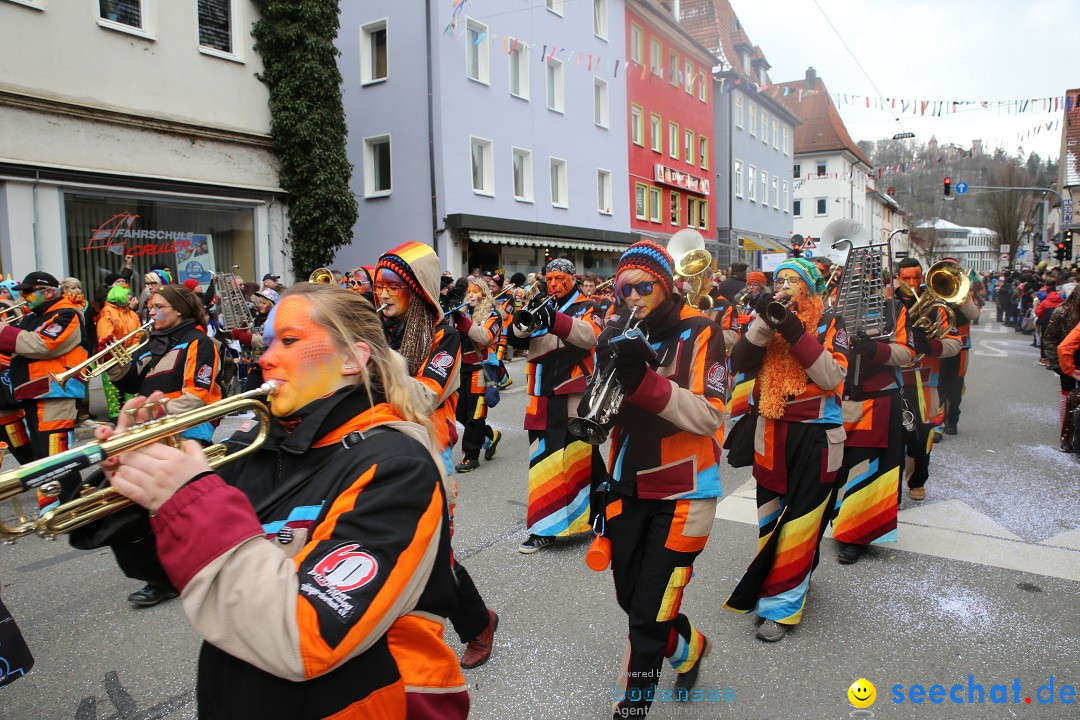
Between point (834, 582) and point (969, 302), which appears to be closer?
point (834, 582)

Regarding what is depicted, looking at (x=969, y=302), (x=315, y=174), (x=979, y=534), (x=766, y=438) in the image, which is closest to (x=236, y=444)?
(x=766, y=438)

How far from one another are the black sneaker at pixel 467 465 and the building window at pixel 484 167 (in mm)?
14562

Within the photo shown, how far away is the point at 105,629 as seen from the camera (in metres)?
3.91

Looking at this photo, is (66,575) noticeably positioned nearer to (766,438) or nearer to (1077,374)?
(766,438)

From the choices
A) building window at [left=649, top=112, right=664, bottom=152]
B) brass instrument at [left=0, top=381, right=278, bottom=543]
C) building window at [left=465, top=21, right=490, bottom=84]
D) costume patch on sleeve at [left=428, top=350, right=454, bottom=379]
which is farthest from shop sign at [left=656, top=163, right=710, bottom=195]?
brass instrument at [left=0, top=381, right=278, bottom=543]

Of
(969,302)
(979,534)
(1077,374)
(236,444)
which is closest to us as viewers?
(236,444)

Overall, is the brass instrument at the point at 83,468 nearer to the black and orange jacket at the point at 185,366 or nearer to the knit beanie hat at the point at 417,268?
the knit beanie hat at the point at 417,268

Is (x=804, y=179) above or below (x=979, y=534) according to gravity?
above

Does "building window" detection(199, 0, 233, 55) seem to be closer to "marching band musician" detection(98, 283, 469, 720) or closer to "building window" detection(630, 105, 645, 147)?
"marching band musician" detection(98, 283, 469, 720)

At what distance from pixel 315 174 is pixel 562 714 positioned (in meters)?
14.8

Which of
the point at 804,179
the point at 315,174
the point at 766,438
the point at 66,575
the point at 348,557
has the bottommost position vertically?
the point at 66,575

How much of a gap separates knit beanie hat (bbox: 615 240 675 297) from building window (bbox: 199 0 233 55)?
550 inches

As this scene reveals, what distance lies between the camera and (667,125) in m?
30.5

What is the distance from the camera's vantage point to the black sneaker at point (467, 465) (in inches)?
284
